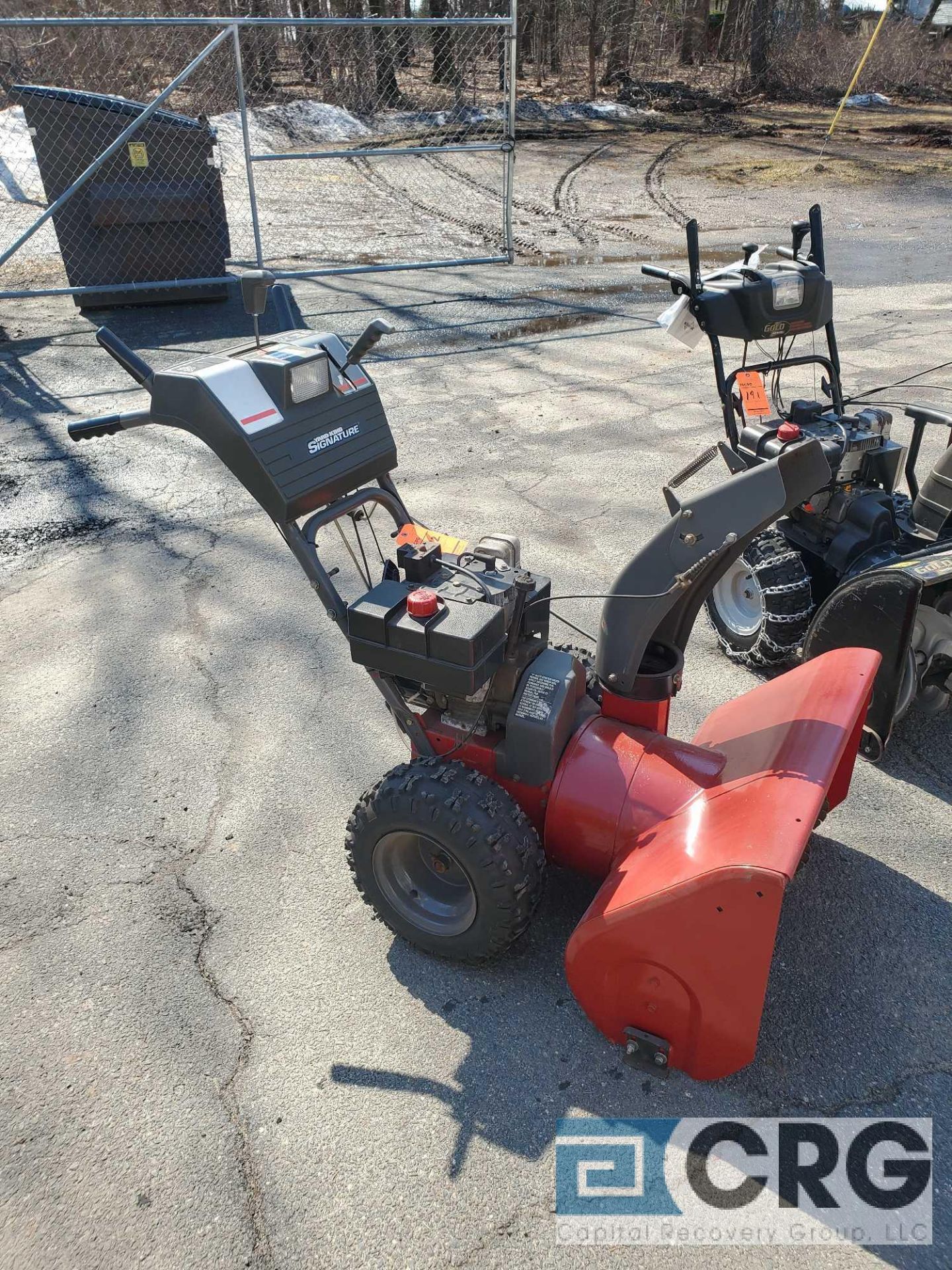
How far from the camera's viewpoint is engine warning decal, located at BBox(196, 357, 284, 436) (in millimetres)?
2553

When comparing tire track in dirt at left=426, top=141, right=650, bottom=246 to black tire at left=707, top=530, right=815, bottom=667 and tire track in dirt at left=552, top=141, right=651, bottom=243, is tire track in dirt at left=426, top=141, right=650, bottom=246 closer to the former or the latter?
tire track in dirt at left=552, top=141, right=651, bottom=243

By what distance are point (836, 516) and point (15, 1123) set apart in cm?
365

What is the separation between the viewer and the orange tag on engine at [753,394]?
4078 mm

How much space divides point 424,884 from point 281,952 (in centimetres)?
51

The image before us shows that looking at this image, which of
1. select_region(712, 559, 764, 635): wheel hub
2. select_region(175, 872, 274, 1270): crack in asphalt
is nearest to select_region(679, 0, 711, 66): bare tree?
select_region(712, 559, 764, 635): wheel hub

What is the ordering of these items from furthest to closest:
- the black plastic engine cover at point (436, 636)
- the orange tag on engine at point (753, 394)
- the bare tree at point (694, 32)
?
the bare tree at point (694, 32)
the orange tag on engine at point (753, 394)
the black plastic engine cover at point (436, 636)

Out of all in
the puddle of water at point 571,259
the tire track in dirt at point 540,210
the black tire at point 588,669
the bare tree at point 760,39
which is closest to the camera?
the black tire at point 588,669

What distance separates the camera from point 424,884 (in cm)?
290

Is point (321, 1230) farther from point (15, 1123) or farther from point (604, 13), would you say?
point (604, 13)

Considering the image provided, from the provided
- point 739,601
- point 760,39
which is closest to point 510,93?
point 739,601

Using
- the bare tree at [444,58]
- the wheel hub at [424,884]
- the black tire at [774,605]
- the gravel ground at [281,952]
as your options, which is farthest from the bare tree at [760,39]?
the wheel hub at [424,884]

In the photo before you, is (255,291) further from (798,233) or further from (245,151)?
(245,151)

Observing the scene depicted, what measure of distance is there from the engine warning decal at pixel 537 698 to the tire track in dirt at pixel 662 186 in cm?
1000

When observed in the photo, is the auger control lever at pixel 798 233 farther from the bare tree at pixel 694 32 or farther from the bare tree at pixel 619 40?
the bare tree at pixel 694 32
